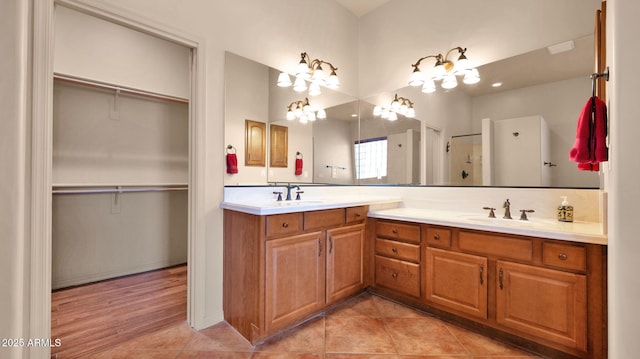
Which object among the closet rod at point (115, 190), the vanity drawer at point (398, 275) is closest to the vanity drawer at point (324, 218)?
the vanity drawer at point (398, 275)

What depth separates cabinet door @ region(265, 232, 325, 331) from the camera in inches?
68.8

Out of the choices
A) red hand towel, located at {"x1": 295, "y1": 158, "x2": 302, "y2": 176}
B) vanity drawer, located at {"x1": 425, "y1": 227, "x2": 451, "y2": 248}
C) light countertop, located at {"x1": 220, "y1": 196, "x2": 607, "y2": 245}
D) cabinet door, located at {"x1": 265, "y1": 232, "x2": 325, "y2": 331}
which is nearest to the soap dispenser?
light countertop, located at {"x1": 220, "y1": 196, "x2": 607, "y2": 245}

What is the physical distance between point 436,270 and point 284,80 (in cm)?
208

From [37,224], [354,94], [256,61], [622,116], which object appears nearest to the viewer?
[622,116]

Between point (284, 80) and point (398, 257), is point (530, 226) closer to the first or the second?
point (398, 257)

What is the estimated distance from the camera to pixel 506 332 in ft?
5.80

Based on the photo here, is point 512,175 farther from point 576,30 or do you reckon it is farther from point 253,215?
point 253,215

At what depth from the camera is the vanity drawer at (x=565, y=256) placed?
152 centimetres

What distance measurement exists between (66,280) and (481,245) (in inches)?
144

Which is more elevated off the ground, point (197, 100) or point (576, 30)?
point (576, 30)

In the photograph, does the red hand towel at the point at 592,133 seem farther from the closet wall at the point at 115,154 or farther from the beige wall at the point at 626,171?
the closet wall at the point at 115,154

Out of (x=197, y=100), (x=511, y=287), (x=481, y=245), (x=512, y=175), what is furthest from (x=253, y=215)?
(x=512, y=175)

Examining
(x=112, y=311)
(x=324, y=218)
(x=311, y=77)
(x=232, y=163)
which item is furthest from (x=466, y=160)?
(x=112, y=311)

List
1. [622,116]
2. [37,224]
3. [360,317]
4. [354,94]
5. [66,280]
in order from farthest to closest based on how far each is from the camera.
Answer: [354,94] → [66,280] → [360,317] → [37,224] → [622,116]
